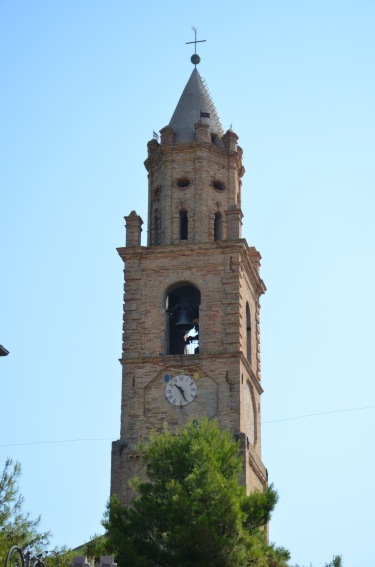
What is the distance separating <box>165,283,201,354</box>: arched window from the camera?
44.1 m

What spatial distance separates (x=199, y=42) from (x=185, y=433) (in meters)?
21.9

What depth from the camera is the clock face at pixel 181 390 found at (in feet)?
138

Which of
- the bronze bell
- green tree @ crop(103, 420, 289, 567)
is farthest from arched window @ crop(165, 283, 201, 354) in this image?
green tree @ crop(103, 420, 289, 567)

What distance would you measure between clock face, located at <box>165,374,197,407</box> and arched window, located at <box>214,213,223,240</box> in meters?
6.24

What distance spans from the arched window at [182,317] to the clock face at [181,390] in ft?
5.00

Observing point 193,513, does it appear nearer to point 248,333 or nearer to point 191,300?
point 191,300

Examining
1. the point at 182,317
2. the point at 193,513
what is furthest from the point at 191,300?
the point at 193,513

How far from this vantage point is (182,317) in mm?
44094

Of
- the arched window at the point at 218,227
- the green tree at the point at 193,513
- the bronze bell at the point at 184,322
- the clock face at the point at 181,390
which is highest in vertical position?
the arched window at the point at 218,227

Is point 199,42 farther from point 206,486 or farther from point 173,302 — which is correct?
point 206,486

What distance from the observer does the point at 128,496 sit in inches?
1594

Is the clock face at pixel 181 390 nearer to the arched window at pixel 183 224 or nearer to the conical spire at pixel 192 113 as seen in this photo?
the arched window at pixel 183 224

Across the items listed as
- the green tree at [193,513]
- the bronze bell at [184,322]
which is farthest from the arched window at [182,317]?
the green tree at [193,513]

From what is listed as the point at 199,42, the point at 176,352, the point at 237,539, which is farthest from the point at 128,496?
the point at 199,42
